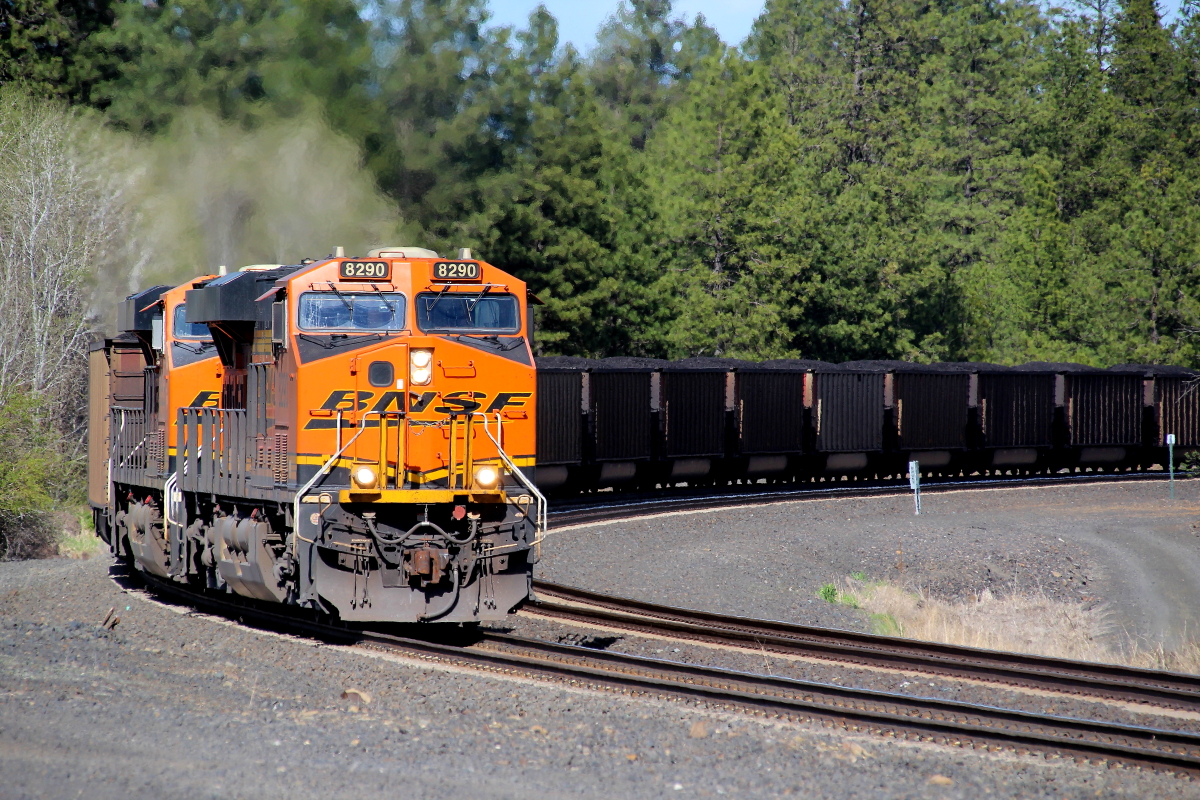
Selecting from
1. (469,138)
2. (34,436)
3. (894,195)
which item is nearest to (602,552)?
(34,436)

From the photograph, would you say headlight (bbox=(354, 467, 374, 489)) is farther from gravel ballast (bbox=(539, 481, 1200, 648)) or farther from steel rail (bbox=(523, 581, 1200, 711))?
gravel ballast (bbox=(539, 481, 1200, 648))

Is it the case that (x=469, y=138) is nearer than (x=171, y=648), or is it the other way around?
(x=171, y=648)

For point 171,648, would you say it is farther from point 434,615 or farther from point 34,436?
point 34,436

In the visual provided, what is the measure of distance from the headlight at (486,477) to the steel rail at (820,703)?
5.49ft

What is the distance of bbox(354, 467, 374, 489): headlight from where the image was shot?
1184 cm

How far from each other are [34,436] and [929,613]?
18.9m

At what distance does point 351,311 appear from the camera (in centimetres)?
1248

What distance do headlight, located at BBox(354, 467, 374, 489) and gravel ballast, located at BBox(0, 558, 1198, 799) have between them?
175 centimetres

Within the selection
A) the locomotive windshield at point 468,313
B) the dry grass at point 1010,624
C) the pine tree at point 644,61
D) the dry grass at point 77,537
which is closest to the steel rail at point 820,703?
the locomotive windshield at point 468,313

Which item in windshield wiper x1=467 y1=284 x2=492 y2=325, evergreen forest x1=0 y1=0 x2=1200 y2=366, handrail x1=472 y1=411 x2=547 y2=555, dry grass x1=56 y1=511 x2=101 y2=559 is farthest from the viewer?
evergreen forest x1=0 y1=0 x2=1200 y2=366

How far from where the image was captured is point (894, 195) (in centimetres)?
5566

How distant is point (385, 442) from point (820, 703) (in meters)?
4.92

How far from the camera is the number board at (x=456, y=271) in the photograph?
41.3 feet

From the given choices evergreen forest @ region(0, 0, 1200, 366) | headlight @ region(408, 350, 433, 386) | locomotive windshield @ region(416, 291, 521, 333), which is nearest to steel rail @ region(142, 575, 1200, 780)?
headlight @ region(408, 350, 433, 386)
